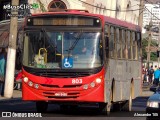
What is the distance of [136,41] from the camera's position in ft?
80.8

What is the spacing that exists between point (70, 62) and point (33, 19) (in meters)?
1.90

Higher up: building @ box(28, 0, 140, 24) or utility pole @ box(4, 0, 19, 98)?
building @ box(28, 0, 140, 24)

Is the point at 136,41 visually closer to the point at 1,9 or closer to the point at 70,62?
the point at 70,62

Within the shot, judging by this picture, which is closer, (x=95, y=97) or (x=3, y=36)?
(x=95, y=97)

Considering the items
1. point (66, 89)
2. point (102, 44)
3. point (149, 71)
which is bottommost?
point (149, 71)

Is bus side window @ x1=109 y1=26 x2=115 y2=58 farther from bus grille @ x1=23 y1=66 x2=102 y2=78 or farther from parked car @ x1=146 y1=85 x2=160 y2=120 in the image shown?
parked car @ x1=146 y1=85 x2=160 y2=120

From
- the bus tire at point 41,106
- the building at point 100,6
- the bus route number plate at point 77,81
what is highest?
the building at point 100,6

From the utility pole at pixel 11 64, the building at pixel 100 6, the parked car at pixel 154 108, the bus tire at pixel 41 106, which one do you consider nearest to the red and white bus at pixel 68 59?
the bus tire at pixel 41 106

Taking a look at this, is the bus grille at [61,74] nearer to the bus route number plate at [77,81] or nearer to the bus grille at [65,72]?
the bus grille at [65,72]

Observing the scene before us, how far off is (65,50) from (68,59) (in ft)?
1.01

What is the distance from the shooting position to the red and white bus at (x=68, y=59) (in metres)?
19.1

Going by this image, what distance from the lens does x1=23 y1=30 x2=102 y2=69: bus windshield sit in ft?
63.0

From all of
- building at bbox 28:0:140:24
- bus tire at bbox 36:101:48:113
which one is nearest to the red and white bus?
bus tire at bbox 36:101:48:113

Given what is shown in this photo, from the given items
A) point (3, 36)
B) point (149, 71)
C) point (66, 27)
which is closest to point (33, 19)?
point (66, 27)
